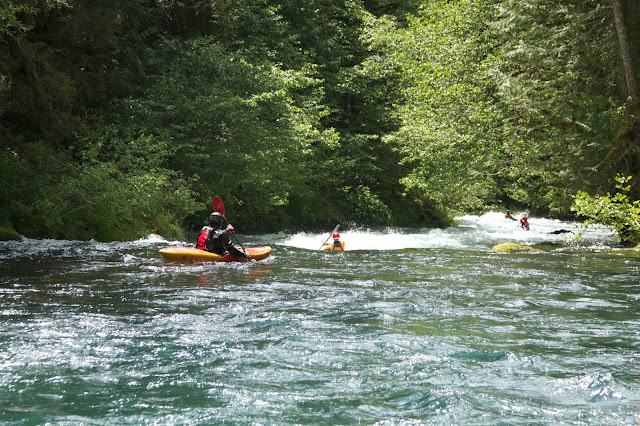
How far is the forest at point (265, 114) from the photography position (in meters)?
15.5

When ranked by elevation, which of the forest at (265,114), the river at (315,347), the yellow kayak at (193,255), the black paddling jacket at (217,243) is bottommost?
the river at (315,347)

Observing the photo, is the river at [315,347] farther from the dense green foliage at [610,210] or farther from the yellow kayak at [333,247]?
the yellow kayak at [333,247]

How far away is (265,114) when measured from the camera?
22641 mm

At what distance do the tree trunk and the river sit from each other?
21.0 feet

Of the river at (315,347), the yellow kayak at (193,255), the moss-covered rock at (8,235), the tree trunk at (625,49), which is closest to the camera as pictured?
the river at (315,347)

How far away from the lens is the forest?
15523 millimetres

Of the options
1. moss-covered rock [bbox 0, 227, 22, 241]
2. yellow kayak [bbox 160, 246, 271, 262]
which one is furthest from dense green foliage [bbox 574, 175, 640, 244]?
moss-covered rock [bbox 0, 227, 22, 241]

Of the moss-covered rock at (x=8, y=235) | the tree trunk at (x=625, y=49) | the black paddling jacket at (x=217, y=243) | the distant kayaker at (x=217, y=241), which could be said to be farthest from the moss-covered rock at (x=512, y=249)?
the moss-covered rock at (x=8, y=235)

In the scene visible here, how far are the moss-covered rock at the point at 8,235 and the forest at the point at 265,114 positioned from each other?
285 millimetres

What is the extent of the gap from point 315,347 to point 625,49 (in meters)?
13.2

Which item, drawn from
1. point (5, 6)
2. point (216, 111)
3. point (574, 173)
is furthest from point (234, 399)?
point (216, 111)

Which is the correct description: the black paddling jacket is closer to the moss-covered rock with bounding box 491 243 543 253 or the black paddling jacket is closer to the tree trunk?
the moss-covered rock with bounding box 491 243 543 253

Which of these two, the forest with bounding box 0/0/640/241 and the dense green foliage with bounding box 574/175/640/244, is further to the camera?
the forest with bounding box 0/0/640/241

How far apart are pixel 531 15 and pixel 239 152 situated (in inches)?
380
